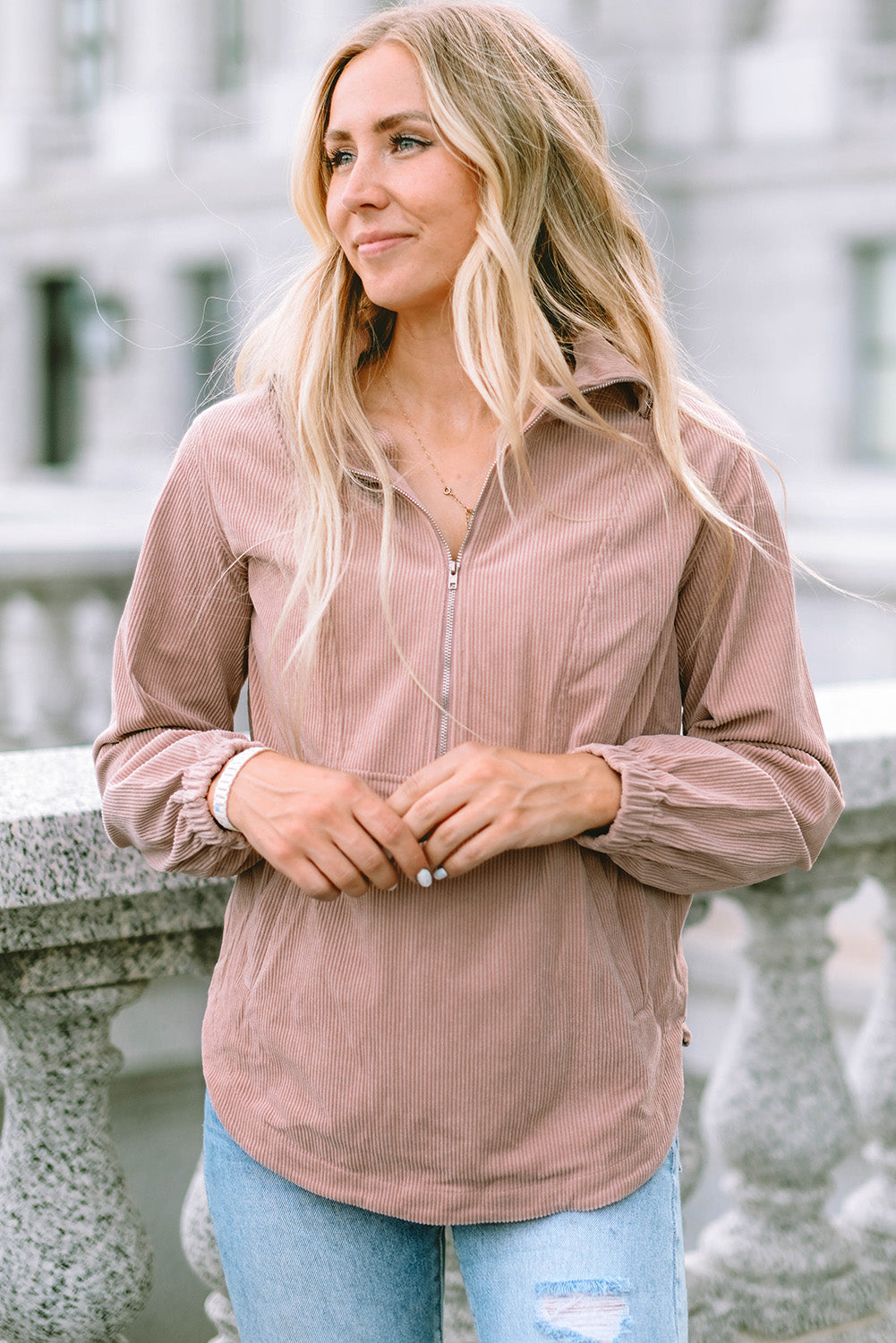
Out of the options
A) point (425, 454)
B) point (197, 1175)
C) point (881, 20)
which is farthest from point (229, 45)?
point (425, 454)

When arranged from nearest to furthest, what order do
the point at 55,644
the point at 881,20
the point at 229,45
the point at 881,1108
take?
the point at 881,1108, the point at 55,644, the point at 881,20, the point at 229,45

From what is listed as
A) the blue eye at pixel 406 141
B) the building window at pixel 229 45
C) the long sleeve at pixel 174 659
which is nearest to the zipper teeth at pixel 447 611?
the long sleeve at pixel 174 659

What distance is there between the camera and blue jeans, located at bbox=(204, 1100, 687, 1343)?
1578 mm

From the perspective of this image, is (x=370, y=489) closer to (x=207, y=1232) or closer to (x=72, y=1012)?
(x=72, y=1012)

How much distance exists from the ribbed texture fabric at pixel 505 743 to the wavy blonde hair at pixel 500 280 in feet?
0.12

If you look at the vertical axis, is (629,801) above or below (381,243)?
below

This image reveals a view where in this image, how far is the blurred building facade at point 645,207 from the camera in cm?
1501

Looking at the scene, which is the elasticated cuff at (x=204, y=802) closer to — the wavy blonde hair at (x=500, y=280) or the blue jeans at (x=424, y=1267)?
the wavy blonde hair at (x=500, y=280)

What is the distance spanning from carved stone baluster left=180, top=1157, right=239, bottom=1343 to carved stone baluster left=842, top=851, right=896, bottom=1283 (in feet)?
3.44

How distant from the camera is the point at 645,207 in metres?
12.3

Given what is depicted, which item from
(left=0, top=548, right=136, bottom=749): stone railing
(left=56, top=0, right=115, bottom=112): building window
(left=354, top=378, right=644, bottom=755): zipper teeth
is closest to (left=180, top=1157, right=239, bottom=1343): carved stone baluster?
(left=354, top=378, right=644, bottom=755): zipper teeth

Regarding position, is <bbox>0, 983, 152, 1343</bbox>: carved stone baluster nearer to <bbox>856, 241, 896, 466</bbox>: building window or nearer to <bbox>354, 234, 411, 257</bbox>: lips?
<bbox>354, 234, 411, 257</bbox>: lips

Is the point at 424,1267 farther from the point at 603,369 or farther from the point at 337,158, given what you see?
the point at 337,158

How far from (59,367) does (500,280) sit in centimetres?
2077
